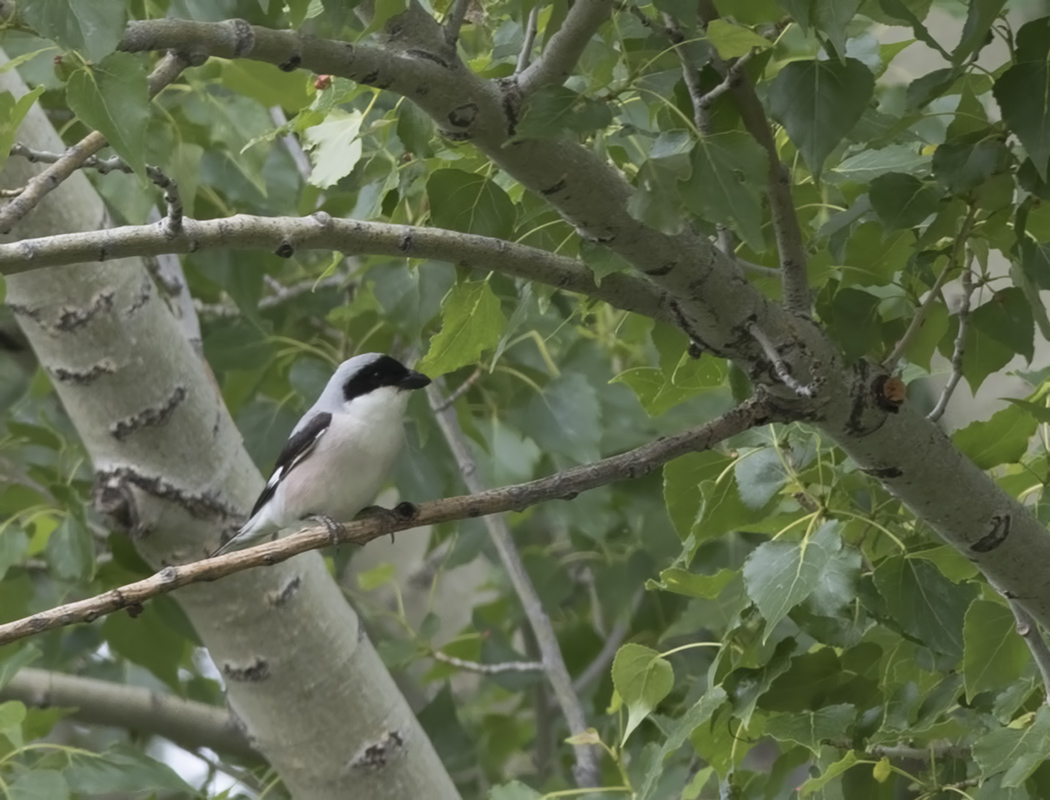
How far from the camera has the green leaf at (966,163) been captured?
69 cm

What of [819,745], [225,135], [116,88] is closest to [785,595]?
[819,745]

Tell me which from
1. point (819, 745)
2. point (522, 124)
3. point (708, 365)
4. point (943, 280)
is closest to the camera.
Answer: point (522, 124)

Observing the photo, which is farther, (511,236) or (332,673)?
(332,673)

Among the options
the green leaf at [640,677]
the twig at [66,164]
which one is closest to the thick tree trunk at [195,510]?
the green leaf at [640,677]

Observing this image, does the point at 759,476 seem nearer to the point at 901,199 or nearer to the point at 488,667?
the point at 901,199

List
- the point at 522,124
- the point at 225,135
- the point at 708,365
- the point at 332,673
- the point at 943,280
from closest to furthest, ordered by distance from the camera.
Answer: the point at 522,124 → the point at 943,280 → the point at 708,365 → the point at 332,673 → the point at 225,135

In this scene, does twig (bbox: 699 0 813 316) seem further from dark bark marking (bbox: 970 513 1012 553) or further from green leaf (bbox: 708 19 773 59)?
dark bark marking (bbox: 970 513 1012 553)

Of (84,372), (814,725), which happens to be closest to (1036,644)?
(814,725)

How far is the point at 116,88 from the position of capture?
614 mm

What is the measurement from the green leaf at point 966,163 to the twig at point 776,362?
0.47 ft

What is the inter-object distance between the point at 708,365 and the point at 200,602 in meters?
0.61

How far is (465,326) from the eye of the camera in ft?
3.00

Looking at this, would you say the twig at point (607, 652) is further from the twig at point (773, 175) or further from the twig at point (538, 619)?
the twig at point (773, 175)

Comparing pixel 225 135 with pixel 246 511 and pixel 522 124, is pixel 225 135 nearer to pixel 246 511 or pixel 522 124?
pixel 246 511
